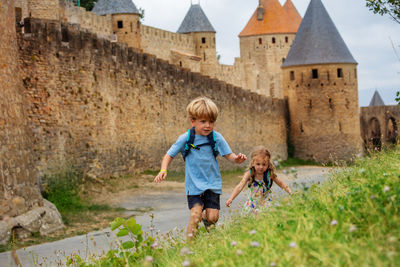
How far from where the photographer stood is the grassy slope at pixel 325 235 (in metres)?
3.51

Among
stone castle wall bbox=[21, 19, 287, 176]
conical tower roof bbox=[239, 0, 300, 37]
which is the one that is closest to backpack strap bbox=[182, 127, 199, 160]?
stone castle wall bbox=[21, 19, 287, 176]

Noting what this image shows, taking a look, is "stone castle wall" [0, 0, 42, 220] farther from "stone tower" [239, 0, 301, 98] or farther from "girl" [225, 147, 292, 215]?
"stone tower" [239, 0, 301, 98]

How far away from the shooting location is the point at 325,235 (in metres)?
3.94

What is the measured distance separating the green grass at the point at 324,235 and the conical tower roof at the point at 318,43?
2525cm

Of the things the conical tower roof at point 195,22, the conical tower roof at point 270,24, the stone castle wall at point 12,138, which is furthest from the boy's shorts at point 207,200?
the conical tower roof at point 270,24

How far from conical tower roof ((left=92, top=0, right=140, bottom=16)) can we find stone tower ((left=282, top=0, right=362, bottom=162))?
11507 mm

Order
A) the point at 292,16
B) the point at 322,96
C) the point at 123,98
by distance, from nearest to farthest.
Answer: the point at 123,98 → the point at 322,96 → the point at 292,16

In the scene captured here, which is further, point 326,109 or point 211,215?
point 326,109

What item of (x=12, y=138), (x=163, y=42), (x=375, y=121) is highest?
(x=163, y=42)

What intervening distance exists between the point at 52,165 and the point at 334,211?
9757mm

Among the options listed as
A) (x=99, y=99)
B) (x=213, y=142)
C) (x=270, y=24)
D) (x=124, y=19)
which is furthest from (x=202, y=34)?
(x=213, y=142)

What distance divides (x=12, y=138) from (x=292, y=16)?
5633 cm

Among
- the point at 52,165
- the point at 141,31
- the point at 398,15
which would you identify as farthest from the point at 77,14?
the point at 398,15

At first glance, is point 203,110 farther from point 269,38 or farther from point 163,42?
point 269,38
